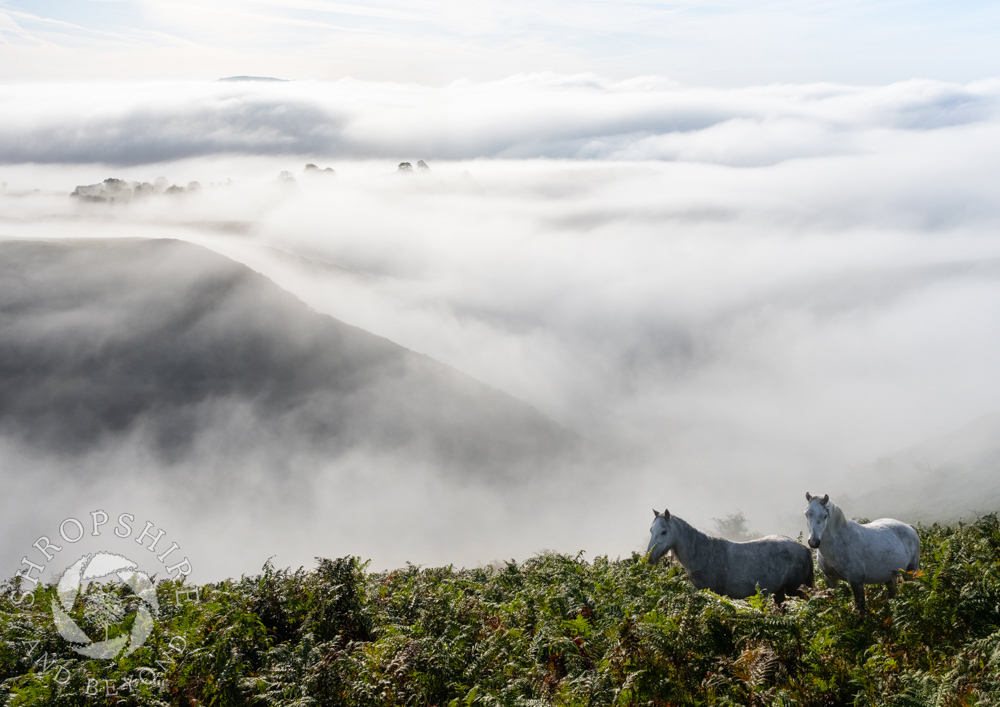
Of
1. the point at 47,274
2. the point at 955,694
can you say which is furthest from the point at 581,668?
the point at 47,274

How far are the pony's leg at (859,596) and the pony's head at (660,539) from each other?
317 centimetres

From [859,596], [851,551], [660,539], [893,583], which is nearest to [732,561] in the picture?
[660,539]

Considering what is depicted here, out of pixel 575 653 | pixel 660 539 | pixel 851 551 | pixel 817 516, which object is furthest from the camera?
pixel 660 539

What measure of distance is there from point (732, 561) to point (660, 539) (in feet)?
4.99

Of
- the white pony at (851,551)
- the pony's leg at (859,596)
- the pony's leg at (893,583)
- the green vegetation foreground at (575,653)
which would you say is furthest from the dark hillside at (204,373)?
the pony's leg at (859,596)

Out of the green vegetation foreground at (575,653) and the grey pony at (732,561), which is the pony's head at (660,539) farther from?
the green vegetation foreground at (575,653)

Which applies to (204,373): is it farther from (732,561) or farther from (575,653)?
(575,653)

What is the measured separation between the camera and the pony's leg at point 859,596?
10227mm

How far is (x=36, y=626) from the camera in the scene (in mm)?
9508

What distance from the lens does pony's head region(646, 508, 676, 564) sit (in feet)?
40.3

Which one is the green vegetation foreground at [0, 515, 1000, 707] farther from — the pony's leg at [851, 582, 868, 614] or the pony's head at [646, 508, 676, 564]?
the pony's head at [646, 508, 676, 564]

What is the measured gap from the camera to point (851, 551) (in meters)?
11.5

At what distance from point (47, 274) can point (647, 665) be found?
19852cm

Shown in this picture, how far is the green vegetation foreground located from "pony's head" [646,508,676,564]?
4.00 feet
